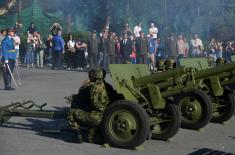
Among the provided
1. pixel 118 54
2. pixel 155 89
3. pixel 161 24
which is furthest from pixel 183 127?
pixel 161 24

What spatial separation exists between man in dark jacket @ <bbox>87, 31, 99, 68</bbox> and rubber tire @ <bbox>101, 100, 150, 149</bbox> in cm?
1308

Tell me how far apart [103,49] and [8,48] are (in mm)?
6555

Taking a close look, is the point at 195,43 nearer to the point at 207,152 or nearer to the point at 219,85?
the point at 219,85

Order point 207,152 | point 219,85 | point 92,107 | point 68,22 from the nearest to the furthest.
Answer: point 207,152
point 92,107
point 219,85
point 68,22

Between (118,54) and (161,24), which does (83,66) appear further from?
(161,24)

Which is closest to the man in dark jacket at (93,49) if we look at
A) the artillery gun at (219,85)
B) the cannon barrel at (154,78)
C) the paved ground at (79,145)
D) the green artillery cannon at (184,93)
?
the paved ground at (79,145)

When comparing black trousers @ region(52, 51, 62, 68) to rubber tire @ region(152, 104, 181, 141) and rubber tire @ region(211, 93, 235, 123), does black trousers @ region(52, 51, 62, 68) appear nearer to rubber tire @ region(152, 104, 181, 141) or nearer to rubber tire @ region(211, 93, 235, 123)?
rubber tire @ region(211, 93, 235, 123)

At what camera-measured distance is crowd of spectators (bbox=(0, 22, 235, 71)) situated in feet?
69.5

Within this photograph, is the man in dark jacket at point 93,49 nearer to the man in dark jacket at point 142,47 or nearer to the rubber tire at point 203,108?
the man in dark jacket at point 142,47

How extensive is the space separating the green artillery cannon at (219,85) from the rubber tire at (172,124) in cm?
106

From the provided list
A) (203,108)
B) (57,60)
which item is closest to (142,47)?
(57,60)

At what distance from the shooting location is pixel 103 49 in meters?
21.3

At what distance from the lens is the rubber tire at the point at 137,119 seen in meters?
7.89

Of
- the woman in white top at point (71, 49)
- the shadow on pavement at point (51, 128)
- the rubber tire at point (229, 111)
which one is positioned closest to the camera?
the shadow on pavement at point (51, 128)
